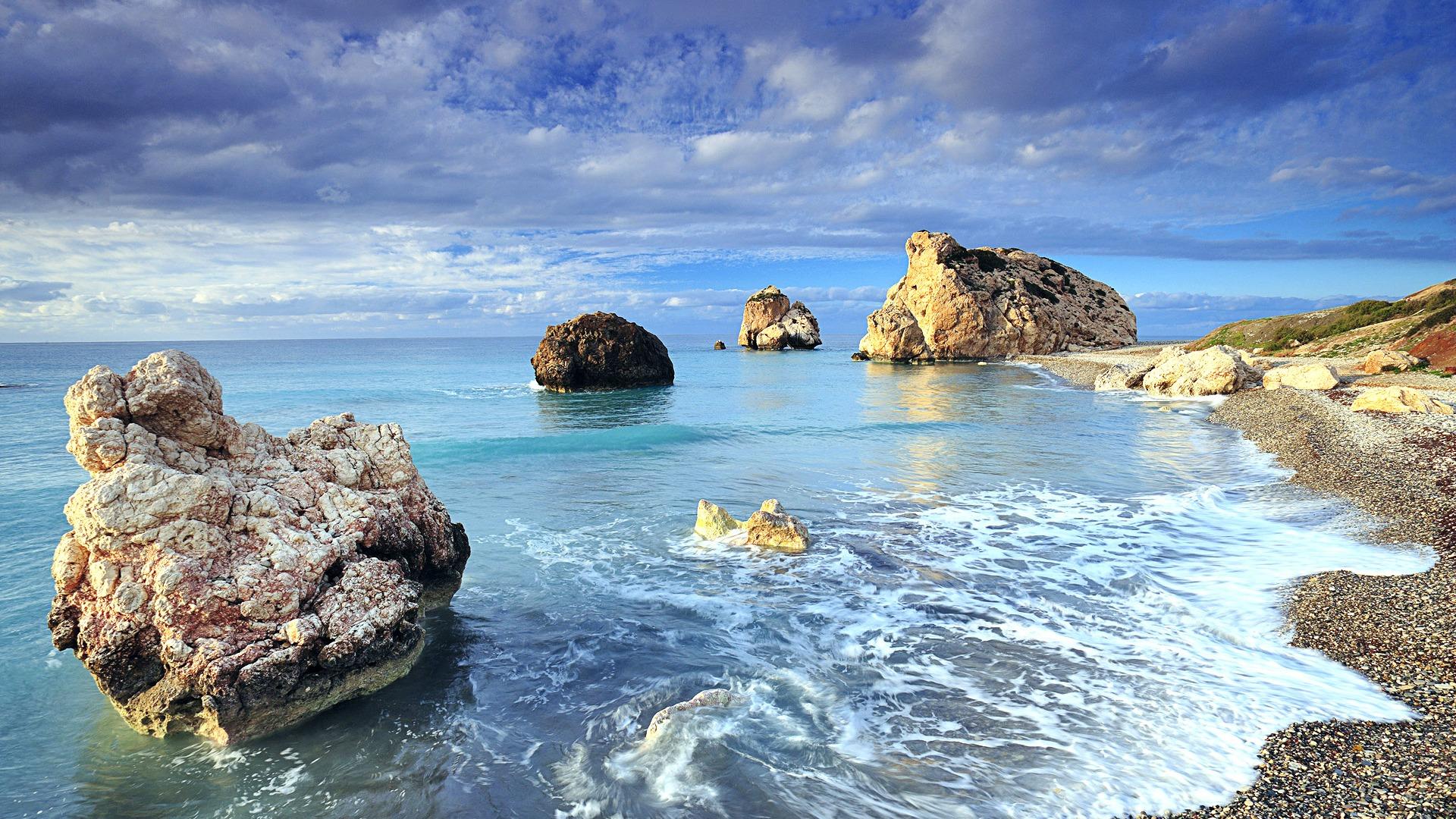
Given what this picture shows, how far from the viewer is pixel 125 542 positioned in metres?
6.03

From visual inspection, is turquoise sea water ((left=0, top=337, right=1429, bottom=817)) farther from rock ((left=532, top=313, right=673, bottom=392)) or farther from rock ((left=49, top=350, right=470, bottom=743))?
rock ((left=532, top=313, right=673, bottom=392))

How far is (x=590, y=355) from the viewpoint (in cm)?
4309

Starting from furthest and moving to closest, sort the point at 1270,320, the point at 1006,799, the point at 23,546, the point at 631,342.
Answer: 1. the point at 1270,320
2. the point at 631,342
3. the point at 23,546
4. the point at 1006,799

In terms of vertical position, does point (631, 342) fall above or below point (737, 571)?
above

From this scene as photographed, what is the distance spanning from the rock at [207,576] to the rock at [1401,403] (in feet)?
86.0

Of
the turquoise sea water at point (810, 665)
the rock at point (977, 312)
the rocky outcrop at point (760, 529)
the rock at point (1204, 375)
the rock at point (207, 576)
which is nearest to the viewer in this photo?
the turquoise sea water at point (810, 665)

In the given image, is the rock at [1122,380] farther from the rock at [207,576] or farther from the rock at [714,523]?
the rock at [207,576]

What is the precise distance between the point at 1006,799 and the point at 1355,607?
5657mm

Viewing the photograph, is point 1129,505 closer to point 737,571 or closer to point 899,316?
point 737,571

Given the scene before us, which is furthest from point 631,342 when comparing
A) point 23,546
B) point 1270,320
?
point 1270,320

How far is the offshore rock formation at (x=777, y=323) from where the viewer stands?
108 m

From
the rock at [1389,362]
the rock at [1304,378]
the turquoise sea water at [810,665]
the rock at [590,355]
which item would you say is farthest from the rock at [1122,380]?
the rock at [590,355]

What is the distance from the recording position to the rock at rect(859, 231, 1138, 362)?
71062mm

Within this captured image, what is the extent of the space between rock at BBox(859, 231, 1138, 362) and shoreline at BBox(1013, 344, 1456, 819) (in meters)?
56.7
